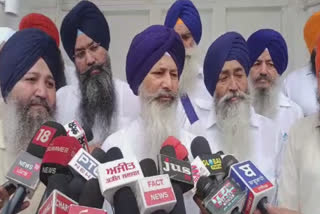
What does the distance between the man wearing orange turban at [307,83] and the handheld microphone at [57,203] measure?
2.60 meters

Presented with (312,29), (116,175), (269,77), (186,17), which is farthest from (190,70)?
(116,175)

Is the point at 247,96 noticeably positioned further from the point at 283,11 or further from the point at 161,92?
the point at 283,11

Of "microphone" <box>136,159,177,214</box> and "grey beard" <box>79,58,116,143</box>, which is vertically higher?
"grey beard" <box>79,58,116,143</box>

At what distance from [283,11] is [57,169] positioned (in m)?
4.03

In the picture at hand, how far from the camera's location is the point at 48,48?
230cm

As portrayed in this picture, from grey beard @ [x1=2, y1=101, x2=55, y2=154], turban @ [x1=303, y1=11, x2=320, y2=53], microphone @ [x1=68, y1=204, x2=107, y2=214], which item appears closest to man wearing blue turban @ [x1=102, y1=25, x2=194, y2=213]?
grey beard @ [x1=2, y1=101, x2=55, y2=154]

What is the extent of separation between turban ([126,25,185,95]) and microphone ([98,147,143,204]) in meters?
1.09

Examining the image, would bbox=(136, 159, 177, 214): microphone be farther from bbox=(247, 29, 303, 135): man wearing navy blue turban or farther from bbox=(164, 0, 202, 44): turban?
bbox=(164, 0, 202, 44): turban

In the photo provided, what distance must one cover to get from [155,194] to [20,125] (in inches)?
43.8

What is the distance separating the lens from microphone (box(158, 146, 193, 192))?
1.31m

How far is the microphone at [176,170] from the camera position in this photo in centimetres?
131

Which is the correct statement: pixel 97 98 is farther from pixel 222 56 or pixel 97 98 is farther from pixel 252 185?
pixel 252 185

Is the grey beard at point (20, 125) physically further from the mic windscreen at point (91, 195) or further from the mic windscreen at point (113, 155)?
the mic windscreen at point (91, 195)

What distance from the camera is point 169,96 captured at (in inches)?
88.8
